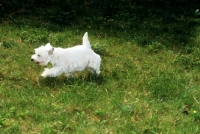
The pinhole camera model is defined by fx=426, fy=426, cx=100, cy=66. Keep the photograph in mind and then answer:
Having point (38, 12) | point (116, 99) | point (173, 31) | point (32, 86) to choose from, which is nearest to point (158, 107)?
point (116, 99)

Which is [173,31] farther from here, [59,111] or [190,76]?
[59,111]

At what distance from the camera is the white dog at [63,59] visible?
7.33m

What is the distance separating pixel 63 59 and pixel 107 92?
3.21ft

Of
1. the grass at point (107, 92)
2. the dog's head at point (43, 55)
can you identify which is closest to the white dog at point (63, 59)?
the dog's head at point (43, 55)

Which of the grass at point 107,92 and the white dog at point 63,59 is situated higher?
the white dog at point 63,59

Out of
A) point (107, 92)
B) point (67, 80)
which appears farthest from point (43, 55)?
point (107, 92)

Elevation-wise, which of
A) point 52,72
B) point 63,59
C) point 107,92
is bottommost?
point 107,92

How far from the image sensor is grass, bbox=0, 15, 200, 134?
6219 mm

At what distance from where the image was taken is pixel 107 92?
7164 mm

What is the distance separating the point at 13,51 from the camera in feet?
28.5

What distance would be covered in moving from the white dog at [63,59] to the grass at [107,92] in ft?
0.52

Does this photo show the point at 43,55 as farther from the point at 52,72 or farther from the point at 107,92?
the point at 107,92

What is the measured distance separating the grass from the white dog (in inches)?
6.3

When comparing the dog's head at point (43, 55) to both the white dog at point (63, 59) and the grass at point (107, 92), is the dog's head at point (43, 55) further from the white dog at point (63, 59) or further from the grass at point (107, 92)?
the grass at point (107, 92)
